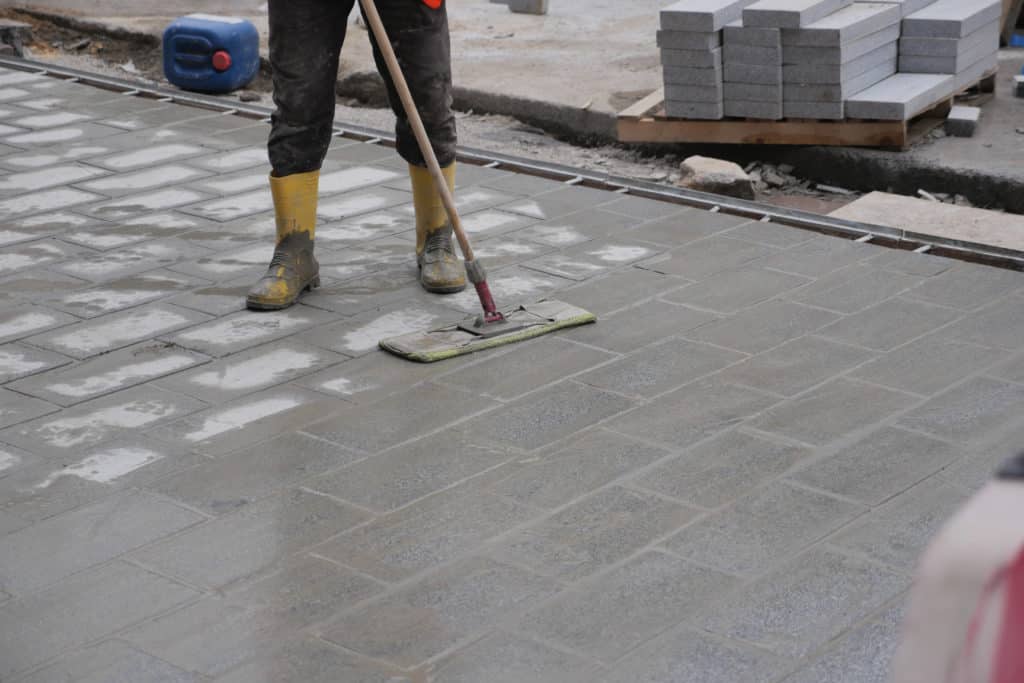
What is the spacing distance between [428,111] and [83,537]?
85.7 inches

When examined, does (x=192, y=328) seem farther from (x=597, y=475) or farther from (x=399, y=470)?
(x=597, y=475)

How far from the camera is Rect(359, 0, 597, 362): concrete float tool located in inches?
171

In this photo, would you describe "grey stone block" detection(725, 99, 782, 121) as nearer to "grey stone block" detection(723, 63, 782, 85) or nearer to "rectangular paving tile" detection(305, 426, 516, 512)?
"grey stone block" detection(723, 63, 782, 85)

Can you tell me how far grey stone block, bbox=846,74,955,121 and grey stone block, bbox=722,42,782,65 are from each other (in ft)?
1.40

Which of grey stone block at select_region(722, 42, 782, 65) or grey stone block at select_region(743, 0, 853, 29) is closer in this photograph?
grey stone block at select_region(743, 0, 853, 29)

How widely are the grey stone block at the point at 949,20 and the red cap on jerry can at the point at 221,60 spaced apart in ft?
13.0

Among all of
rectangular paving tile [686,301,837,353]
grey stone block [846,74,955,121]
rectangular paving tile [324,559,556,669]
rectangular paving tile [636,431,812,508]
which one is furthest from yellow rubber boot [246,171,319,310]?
grey stone block [846,74,955,121]

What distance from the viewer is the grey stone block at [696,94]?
6887 millimetres

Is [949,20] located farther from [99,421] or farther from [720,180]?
[99,421]

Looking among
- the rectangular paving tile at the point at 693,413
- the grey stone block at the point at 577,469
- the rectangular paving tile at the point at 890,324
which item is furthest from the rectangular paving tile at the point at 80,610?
the rectangular paving tile at the point at 890,324

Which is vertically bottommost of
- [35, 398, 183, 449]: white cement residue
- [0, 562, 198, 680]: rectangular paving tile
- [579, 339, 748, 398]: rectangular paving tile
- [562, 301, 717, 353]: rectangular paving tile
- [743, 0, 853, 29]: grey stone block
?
[0, 562, 198, 680]: rectangular paving tile

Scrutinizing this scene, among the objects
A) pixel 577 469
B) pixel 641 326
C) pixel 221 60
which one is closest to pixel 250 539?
pixel 577 469

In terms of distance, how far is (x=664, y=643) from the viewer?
9.12 ft

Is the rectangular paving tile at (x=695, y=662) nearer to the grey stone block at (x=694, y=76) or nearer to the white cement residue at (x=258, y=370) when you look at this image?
the white cement residue at (x=258, y=370)
